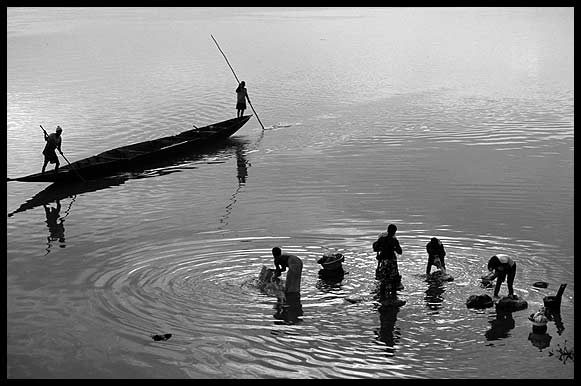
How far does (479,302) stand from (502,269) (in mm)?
641

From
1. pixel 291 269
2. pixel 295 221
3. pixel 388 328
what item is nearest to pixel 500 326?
pixel 388 328

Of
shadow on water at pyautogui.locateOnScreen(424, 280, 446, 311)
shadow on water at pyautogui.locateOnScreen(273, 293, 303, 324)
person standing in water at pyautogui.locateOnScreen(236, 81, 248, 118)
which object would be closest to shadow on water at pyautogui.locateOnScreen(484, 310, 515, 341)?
shadow on water at pyautogui.locateOnScreen(424, 280, 446, 311)

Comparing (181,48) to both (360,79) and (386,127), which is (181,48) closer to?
(360,79)

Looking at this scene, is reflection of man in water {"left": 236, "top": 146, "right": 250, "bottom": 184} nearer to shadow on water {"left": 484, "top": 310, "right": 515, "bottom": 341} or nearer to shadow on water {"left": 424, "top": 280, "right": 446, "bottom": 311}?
shadow on water {"left": 424, "top": 280, "right": 446, "bottom": 311}

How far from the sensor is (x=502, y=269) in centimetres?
1256

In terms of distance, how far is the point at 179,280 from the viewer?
1363cm

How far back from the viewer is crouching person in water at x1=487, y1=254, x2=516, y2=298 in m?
12.5

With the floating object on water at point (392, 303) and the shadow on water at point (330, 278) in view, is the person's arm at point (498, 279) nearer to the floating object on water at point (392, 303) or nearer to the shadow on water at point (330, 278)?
the floating object on water at point (392, 303)

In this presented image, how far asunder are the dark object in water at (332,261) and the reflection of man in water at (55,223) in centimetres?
571

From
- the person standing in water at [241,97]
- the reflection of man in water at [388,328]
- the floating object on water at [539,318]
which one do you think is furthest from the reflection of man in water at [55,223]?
the person standing in water at [241,97]

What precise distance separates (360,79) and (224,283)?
2499 cm

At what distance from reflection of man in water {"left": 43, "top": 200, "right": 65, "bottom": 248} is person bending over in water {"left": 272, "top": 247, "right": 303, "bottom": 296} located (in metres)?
5.39

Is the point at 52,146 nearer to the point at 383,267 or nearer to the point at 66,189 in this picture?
the point at 66,189

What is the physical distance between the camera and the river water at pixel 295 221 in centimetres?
1129
